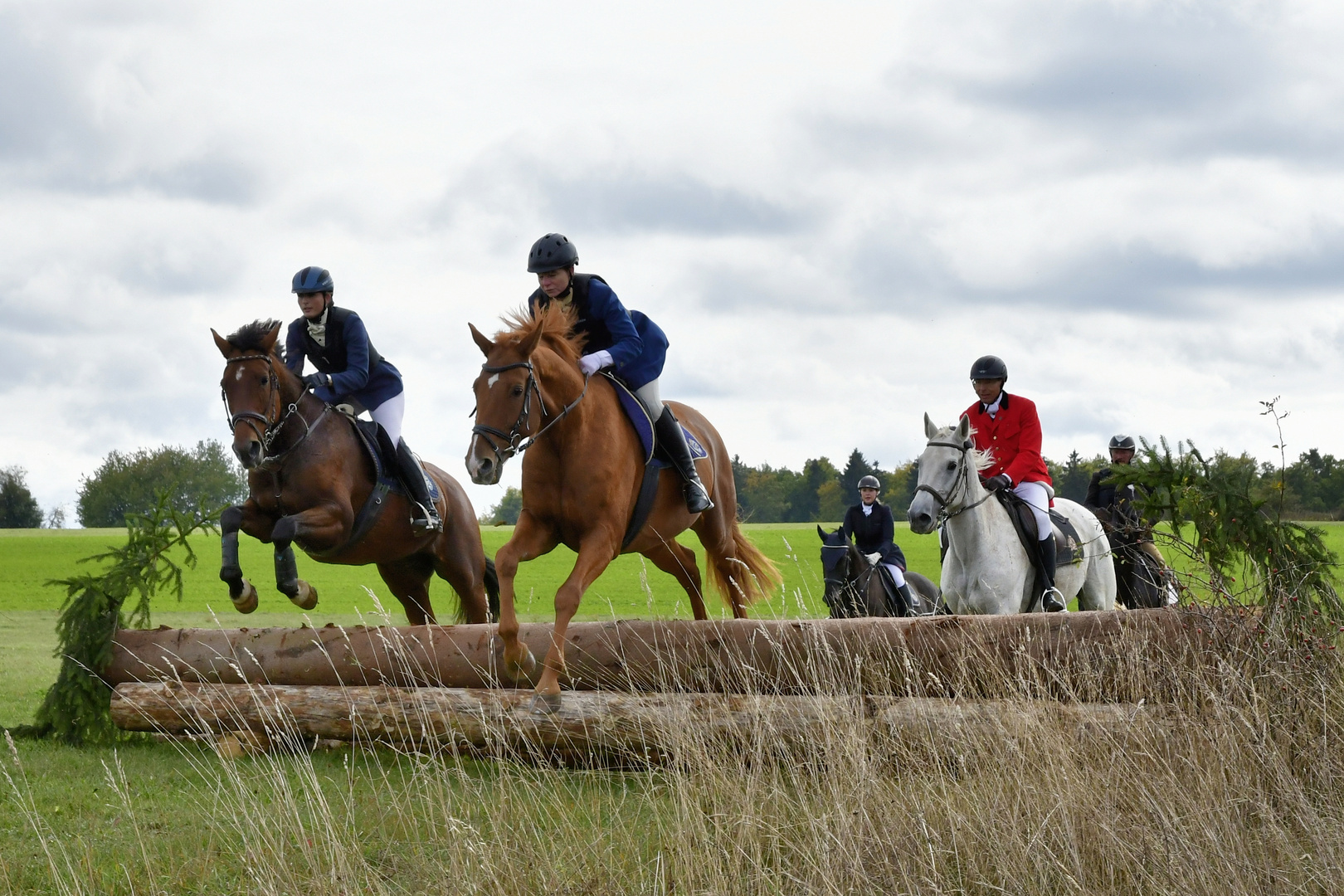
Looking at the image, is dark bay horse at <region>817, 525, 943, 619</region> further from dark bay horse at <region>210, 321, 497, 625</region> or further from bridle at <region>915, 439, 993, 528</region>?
dark bay horse at <region>210, 321, 497, 625</region>

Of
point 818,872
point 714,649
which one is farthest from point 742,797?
point 714,649

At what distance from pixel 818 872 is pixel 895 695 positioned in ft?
7.35

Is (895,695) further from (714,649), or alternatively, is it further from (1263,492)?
(1263,492)

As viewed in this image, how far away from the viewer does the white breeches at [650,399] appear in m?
7.22

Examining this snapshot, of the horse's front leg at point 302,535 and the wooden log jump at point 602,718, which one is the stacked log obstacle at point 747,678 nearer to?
the wooden log jump at point 602,718

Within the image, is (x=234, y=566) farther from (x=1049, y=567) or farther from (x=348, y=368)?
(x=1049, y=567)

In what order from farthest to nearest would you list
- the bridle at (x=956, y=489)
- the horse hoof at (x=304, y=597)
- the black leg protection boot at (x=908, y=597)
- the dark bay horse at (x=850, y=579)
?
the black leg protection boot at (x=908, y=597) → the dark bay horse at (x=850, y=579) → the bridle at (x=956, y=489) → the horse hoof at (x=304, y=597)

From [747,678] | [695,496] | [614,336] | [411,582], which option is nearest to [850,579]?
→ [695,496]

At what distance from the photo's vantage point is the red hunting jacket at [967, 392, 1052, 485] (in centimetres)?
891

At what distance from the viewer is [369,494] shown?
8352 millimetres

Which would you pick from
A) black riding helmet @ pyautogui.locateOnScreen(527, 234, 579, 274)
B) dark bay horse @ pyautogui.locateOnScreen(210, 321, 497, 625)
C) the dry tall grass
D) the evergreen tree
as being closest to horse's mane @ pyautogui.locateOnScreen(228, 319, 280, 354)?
dark bay horse @ pyautogui.locateOnScreen(210, 321, 497, 625)

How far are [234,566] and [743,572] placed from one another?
11.8 ft

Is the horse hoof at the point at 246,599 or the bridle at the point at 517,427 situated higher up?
the bridle at the point at 517,427

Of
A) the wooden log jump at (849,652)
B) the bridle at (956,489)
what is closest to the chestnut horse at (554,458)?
the wooden log jump at (849,652)
